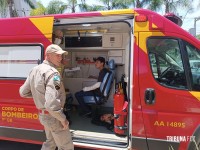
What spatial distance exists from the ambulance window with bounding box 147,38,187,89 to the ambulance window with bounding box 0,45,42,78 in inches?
68.6

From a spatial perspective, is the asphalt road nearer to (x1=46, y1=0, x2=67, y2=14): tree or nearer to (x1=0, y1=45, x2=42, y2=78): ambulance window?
(x1=0, y1=45, x2=42, y2=78): ambulance window

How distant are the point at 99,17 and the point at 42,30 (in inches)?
35.9

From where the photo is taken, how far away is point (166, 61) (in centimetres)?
394

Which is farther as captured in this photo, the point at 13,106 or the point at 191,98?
the point at 13,106

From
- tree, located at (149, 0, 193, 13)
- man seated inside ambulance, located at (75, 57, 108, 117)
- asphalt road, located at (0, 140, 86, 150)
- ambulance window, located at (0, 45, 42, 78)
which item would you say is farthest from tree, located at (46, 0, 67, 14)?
ambulance window, located at (0, 45, 42, 78)

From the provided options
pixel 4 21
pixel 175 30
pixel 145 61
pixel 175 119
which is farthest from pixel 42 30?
pixel 175 119

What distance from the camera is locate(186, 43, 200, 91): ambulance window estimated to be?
3807mm

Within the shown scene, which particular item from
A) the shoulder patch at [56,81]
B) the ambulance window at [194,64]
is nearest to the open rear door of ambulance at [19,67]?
the shoulder patch at [56,81]

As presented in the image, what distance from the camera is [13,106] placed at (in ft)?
15.3

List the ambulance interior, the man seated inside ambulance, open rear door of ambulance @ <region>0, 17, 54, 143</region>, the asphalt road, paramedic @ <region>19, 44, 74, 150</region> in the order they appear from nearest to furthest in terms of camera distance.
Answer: paramedic @ <region>19, 44, 74, 150</region>
open rear door of ambulance @ <region>0, 17, 54, 143</region>
the ambulance interior
the asphalt road
the man seated inside ambulance

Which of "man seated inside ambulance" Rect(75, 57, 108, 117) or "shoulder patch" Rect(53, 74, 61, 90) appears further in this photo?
"man seated inside ambulance" Rect(75, 57, 108, 117)

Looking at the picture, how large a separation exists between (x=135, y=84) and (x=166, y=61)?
52cm

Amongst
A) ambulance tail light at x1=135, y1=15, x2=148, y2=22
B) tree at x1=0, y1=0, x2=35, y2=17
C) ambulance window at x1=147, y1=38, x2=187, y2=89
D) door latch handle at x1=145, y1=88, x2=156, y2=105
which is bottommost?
door latch handle at x1=145, y1=88, x2=156, y2=105

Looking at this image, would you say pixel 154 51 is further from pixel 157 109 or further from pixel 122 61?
A: pixel 122 61
